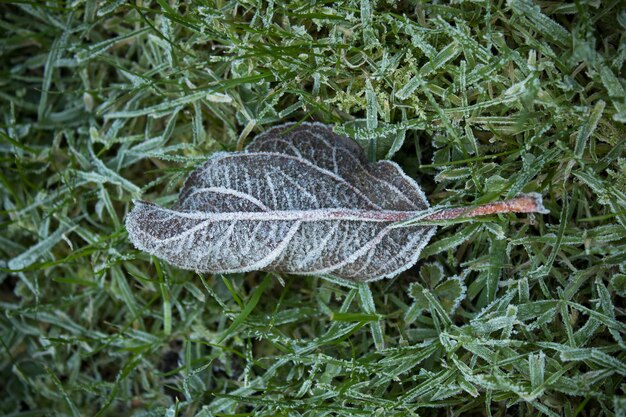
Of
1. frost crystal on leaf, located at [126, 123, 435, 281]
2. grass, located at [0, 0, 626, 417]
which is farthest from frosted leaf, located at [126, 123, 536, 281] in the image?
grass, located at [0, 0, 626, 417]

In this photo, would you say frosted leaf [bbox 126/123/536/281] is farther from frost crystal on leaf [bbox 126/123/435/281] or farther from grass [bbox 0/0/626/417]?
grass [bbox 0/0/626/417]

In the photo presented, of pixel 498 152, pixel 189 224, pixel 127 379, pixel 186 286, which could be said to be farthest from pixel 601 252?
pixel 127 379

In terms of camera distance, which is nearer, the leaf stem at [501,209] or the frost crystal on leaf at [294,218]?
the leaf stem at [501,209]

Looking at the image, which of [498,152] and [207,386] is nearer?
[498,152]

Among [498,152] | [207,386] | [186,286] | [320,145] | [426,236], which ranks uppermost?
[320,145]

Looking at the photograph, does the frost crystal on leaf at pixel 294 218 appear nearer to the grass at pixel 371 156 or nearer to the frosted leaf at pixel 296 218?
the frosted leaf at pixel 296 218

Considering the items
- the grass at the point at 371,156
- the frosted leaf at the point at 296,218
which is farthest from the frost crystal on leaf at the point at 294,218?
the grass at the point at 371,156

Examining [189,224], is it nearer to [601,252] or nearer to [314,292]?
[314,292]
